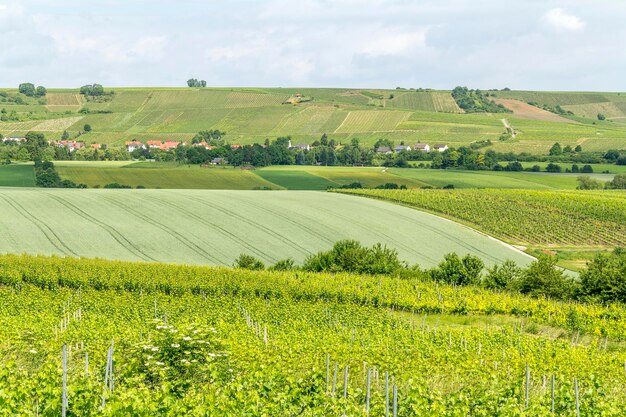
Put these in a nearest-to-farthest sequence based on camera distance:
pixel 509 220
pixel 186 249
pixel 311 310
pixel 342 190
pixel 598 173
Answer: pixel 311 310 < pixel 186 249 < pixel 509 220 < pixel 342 190 < pixel 598 173

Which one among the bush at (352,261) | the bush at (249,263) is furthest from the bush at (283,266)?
the bush at (352,261)

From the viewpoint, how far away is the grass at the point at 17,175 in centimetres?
10009

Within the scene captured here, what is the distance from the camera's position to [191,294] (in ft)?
154

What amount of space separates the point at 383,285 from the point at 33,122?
15512 cm

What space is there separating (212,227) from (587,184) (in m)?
60.9

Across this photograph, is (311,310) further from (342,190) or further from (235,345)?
(342,190)

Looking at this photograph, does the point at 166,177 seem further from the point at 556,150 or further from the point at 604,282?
the point at 556,150

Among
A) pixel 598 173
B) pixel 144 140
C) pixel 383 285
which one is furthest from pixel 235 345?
pixel 144 140

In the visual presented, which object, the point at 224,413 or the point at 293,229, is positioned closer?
the point at 224,413

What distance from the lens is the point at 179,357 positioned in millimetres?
23891

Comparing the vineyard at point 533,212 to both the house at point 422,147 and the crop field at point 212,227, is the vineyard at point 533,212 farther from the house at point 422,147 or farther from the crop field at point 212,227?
the house at point 422,147

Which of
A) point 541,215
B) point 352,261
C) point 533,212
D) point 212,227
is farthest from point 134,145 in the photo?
point 352,261

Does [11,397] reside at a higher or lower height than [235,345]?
higher

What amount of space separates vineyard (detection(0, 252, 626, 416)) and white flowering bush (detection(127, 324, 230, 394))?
43 mm
